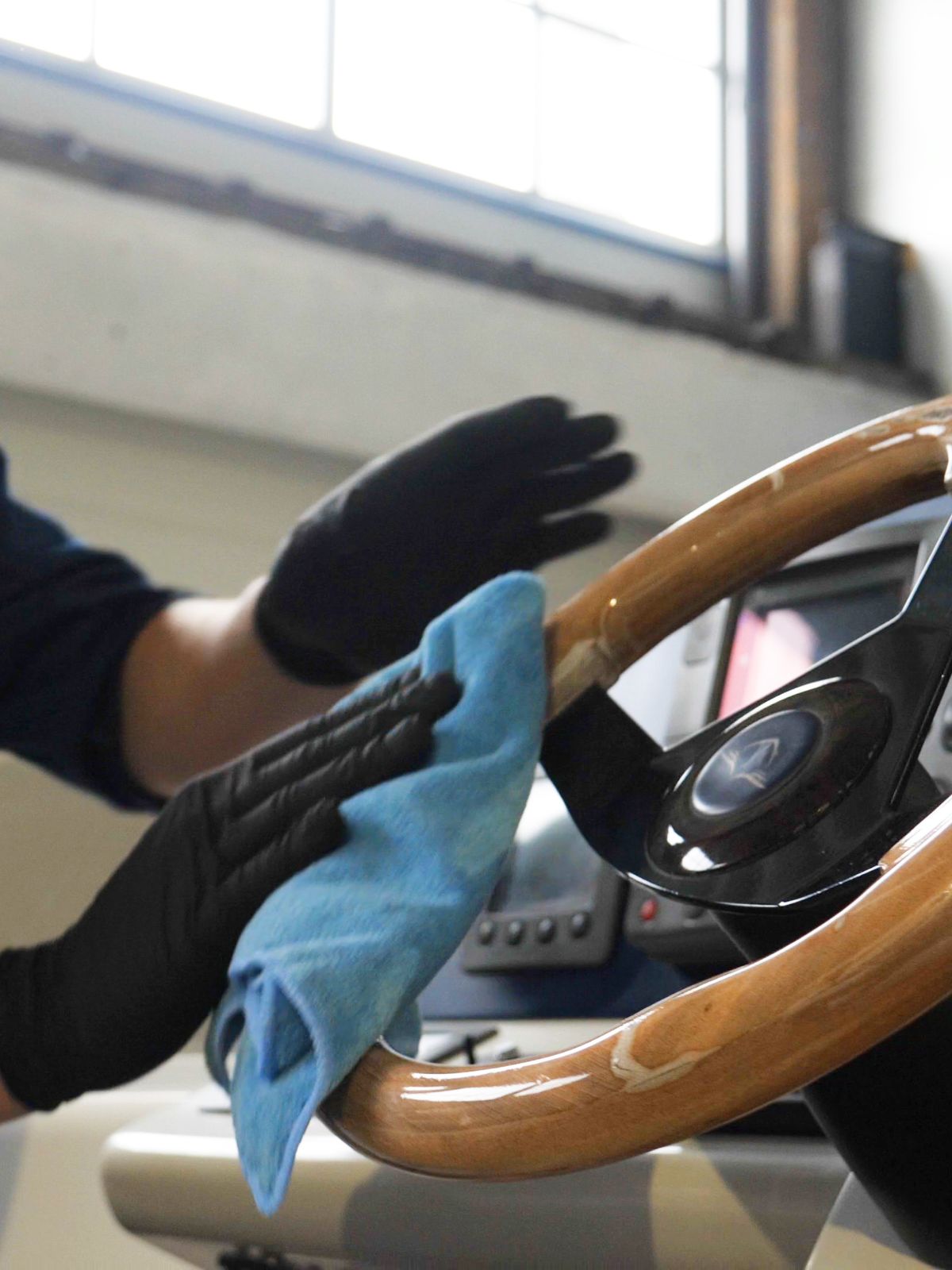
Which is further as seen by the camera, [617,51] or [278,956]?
[617,51]

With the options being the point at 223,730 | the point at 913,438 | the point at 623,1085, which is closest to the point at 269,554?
the point at 223,730

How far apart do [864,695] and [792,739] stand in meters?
0.02

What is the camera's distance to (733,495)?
422mm

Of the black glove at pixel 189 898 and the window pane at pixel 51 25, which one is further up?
the window pane at pixel 51 25

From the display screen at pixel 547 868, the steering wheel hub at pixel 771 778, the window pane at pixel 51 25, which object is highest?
the window pane at pixel 51 25

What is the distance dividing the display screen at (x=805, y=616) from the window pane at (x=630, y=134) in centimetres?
140

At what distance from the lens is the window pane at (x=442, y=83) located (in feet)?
5.97

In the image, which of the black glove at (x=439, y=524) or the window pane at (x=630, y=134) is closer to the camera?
the black glove at (x=439, y=524)

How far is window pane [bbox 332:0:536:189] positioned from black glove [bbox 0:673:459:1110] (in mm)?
1524

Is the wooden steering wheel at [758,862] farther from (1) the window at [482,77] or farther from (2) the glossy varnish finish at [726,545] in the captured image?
(1) the window at [482,77]

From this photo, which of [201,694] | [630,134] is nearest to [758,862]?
[201,694]

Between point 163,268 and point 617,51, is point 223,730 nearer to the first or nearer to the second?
point 163,268

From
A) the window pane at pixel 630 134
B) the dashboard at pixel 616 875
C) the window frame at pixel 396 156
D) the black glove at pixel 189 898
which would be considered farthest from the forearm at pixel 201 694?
the window pane at pixel 630 134

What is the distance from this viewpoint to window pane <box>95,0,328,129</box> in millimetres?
1641
